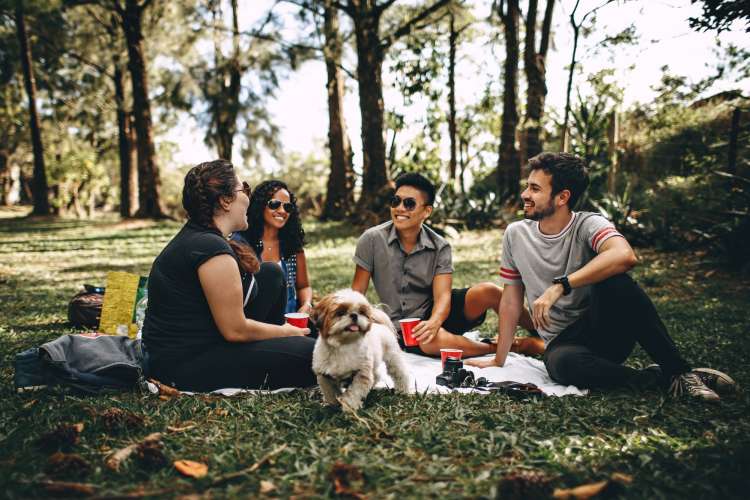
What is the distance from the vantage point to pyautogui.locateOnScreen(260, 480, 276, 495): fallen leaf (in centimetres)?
218

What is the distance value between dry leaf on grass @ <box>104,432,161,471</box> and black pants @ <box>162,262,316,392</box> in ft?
2.96

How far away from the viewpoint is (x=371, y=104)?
1530 cm

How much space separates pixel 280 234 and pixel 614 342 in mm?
2952

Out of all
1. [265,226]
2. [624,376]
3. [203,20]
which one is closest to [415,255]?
[265,226]

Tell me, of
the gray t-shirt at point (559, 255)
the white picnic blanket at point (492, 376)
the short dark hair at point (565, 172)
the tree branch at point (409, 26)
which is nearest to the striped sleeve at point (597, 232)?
the gray t-shirt at point (559, 255)

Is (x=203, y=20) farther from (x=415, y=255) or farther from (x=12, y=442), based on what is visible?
(x=12, y=442)

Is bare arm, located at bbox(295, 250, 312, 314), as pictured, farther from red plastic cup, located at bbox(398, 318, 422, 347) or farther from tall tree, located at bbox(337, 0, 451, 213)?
tall tree, located at bbox(337, 0, 451, 213)

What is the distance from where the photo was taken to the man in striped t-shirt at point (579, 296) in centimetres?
346

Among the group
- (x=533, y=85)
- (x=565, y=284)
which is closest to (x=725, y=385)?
(x=565, y=284)

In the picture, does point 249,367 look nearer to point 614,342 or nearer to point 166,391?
point 166,391

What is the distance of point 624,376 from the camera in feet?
11.6

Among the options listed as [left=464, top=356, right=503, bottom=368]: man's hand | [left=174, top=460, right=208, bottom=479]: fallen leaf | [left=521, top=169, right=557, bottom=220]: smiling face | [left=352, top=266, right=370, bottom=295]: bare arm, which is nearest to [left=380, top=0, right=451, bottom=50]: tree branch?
[left=352, top=266, right=370, bottom=295]: bare arm

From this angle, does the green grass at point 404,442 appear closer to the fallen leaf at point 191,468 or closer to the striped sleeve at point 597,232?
the fallen leaf at point 191,468

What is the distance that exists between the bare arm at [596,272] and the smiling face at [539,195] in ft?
1.74
